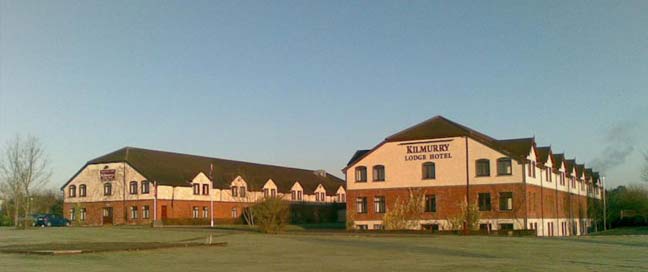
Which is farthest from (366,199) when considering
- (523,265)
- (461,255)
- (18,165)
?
(523,265)

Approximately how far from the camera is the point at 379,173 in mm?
61500

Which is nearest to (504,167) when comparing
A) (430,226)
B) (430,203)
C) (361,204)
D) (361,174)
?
(430,203)

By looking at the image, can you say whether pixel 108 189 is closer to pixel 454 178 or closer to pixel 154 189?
pixel 154 189

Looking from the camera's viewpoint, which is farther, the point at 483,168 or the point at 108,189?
the point at 108,189

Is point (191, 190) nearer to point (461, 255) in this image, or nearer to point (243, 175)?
point (243, 175)

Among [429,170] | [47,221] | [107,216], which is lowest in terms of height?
[47,221]

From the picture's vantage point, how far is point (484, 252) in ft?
92.6

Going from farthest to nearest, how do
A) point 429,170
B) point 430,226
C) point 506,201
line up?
point 429,170 < point 430,226 < point 506,201

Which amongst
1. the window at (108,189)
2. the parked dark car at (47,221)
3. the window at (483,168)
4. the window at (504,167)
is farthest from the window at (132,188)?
the window at (504,167)

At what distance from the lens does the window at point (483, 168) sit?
57094 mm

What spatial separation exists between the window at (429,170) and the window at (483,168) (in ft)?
12.2

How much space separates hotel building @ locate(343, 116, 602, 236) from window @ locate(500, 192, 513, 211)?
77 millimetres

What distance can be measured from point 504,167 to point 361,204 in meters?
12.7

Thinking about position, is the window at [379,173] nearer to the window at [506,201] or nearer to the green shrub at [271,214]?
the window at [506,201]
